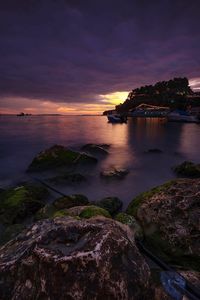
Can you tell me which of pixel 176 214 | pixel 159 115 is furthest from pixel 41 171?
pixel 159 115

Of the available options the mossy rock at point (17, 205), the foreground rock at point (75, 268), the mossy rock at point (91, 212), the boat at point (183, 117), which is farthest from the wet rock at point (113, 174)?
the boat at point (183, 117)

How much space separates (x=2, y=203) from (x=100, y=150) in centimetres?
1557

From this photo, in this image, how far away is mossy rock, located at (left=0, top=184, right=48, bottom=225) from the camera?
7.34 m

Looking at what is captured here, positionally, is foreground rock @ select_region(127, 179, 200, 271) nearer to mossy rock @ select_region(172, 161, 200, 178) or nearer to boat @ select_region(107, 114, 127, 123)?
mossy rock @ select_region(172, 161, 200, 178)

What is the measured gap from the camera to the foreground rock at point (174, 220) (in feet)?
16.3

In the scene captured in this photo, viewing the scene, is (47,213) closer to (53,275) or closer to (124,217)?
(124,217)

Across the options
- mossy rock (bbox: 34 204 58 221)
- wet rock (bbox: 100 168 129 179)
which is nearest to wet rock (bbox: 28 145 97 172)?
wet rock (bbox: 100 168 129 179)

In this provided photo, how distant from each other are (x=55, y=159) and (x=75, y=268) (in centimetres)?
1271

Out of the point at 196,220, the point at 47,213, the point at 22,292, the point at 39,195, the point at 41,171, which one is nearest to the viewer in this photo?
the point at 22,292

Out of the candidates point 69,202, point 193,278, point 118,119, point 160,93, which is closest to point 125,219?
point 193,278

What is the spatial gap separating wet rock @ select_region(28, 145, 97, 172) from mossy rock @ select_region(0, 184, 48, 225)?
622cm

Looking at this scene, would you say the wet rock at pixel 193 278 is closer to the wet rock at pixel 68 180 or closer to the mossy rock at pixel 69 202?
the mossy rock at pixel 69 202

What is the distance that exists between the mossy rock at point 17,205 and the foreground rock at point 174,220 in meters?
3.49

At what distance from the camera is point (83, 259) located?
2959 mm
